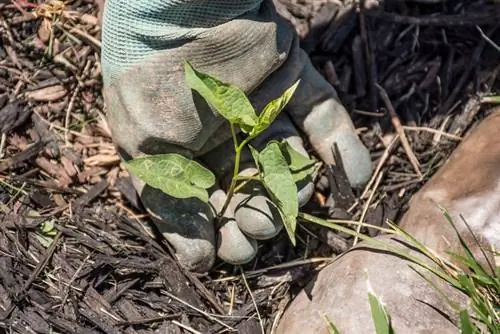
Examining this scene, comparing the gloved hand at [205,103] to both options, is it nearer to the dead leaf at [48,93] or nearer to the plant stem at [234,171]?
the plant stem at [234,171]

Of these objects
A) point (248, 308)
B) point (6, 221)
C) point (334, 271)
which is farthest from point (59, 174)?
point (334, 271)

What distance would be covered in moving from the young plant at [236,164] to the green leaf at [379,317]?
24 centimetres

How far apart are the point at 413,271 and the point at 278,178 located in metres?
0.42

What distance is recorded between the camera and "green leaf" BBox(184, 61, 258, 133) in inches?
77.3

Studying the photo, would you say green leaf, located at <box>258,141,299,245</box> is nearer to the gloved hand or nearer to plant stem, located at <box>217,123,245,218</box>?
plant stem, located at <box>217,123,245,218</box>

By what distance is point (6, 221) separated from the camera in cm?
231

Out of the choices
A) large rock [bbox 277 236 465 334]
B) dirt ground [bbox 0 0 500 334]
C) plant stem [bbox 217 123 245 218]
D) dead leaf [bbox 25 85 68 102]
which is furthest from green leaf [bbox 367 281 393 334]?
dead leaf [bbox 25 85 68 102]

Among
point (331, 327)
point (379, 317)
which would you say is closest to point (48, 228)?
point (331, 327)

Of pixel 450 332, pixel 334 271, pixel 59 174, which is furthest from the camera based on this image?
pixel 59 174

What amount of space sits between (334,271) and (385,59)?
70cm

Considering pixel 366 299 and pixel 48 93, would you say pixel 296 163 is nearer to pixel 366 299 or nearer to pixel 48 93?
pixel 366 299

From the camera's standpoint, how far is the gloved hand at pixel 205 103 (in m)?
1.99

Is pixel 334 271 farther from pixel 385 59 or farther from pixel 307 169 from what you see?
pixel 385 59

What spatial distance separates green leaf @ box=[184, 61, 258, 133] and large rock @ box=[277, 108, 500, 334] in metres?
0.47
